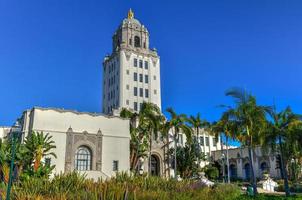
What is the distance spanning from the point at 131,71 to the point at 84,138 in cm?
2928

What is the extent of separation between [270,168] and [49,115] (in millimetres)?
37866

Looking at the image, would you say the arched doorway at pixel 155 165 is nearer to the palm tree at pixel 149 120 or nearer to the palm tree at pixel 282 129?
the palm tree at pixel 149 120

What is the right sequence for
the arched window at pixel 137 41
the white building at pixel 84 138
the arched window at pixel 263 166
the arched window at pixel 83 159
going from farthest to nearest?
the arched window at pixel 137 41 → the arched window at pixel 263 166 → the arched window at pixel 83 159 → the white building at pixel 84 138

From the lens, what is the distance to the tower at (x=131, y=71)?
5981cm

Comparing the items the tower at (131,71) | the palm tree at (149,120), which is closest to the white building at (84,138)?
the palm tree at (149,120)

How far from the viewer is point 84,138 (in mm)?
34031

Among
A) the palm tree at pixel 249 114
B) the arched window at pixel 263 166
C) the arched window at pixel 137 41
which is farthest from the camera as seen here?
the arched window at pixel 137 41

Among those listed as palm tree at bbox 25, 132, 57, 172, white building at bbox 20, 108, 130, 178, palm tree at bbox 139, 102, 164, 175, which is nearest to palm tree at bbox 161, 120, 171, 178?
palm tree at bbox 139, 102, 164, 175

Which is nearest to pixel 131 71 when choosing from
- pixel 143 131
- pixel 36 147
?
pixel 143 131

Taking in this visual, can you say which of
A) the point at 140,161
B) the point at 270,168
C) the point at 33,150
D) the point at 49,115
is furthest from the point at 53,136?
the point at 270,168

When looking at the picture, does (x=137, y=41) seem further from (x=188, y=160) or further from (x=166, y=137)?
(x=188, y=160)

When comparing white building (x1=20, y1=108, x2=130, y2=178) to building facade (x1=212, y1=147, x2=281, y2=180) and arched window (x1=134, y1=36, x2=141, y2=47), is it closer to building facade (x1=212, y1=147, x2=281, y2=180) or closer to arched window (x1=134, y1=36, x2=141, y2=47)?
building facade (x1=212, y1=147, x2=281, y2=180)

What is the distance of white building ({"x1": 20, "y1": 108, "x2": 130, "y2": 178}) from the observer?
32.0m

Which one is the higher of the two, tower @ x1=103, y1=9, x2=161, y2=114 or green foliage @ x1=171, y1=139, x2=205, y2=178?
tower @ x1=103, y1=9, x2=161, y2=114
